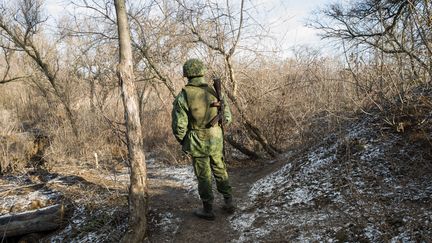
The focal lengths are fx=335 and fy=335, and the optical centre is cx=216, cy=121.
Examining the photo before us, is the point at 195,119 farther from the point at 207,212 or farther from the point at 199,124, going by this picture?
the point at 207,212

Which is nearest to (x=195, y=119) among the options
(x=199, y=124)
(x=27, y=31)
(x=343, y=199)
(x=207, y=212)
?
(x=199, y=124)

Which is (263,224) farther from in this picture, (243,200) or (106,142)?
(106,142)

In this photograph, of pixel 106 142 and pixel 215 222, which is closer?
pixel 215 222

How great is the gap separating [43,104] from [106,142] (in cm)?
774

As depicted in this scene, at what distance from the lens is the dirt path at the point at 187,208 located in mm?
4297

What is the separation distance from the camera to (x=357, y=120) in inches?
227

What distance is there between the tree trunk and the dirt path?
31 centimetres

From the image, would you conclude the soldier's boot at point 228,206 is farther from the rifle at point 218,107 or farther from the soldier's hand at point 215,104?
the soldier's hand at point 215,104

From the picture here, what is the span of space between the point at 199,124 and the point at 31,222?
3381mm

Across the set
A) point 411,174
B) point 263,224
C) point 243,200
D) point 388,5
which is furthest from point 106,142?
point 388,5

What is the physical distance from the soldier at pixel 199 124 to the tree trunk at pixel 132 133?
54cm

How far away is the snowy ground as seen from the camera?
11.2 ft

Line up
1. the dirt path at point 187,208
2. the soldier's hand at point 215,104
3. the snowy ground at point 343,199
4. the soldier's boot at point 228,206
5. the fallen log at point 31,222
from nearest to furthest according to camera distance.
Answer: the snowy ground at point 343,199 < the dirt path at point 187,208 < the soldier's hand at point 215,104 < the soldier's boot at point 228,206 < the fallen log at point 31,222

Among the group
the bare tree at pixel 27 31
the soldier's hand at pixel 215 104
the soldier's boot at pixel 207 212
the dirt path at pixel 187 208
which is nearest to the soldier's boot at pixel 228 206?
the dirt path at pixel 187 208
